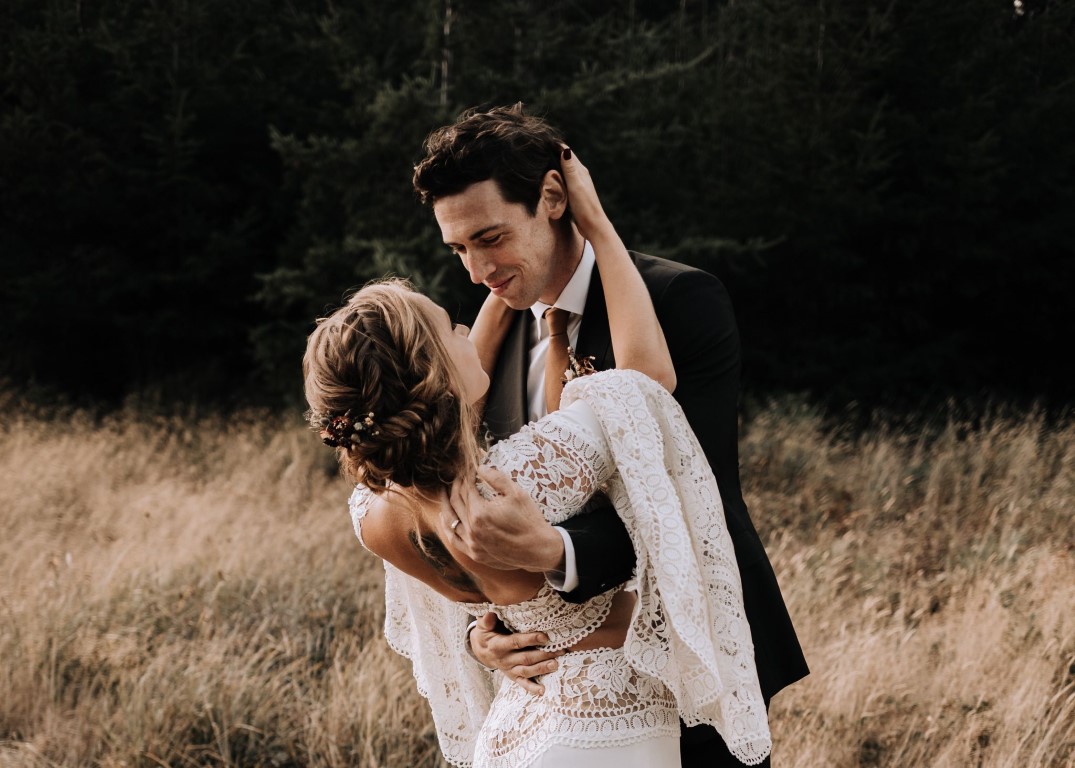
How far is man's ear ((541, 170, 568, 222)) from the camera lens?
93.9 inches

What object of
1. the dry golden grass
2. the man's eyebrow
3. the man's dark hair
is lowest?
the dry golden grass

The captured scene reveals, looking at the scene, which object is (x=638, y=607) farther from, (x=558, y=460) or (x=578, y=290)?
(x=578, y=290)

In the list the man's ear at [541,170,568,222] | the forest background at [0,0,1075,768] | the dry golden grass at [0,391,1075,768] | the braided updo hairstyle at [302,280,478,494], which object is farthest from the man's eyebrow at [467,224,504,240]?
the forest background at [0,0,1075,768]

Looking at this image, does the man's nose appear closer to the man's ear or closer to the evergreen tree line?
the man's ear

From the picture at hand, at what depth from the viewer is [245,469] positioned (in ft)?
26.3

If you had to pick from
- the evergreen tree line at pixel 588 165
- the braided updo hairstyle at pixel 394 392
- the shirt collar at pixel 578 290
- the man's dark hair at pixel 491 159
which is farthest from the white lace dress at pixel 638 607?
the evergreen tree line at pixel 588 165

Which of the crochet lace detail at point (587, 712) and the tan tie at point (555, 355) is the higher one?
the tan tie at point (555, 355)

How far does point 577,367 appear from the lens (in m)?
2.26

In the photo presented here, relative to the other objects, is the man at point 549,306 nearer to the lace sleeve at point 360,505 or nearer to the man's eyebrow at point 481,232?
the man's eyebrow at point 481,232

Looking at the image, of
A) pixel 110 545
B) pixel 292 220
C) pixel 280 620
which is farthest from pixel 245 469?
pixel 292 220

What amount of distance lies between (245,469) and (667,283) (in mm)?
6496

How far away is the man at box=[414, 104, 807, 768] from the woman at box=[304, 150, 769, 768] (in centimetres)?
11

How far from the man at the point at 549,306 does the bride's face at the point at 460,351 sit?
493mm

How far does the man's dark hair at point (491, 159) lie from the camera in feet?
7.55
